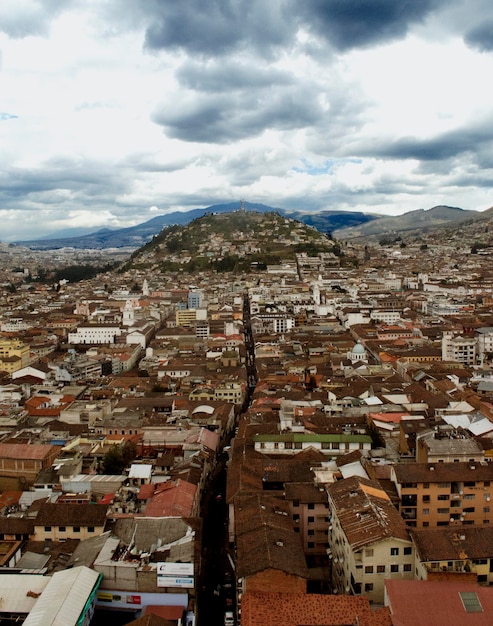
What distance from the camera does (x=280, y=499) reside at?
15312mm

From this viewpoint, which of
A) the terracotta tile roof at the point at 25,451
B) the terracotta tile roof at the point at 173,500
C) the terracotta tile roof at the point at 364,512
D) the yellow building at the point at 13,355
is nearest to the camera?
the terracotta tile roof at the point at 364,512

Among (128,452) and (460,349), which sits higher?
(128,452)

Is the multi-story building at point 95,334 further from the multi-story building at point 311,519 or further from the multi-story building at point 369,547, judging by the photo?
the multi-story building at point 369,547

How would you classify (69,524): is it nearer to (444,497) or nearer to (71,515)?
(71,515)

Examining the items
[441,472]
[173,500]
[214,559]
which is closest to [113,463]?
[173,500]

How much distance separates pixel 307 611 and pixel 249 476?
6.42m

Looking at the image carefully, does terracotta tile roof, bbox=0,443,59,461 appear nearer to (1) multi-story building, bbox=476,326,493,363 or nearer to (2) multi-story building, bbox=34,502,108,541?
(2) multi-story building, bbox=34,502,108,541

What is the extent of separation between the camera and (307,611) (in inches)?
418

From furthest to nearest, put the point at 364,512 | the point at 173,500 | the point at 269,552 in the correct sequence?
1. the point at 173,500
2. the point at 364,512
3. the point at 269,552

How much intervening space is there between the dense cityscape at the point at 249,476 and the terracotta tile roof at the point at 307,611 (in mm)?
32

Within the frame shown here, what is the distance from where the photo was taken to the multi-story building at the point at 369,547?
482 inches

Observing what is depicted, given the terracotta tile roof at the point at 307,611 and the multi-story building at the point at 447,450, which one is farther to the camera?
the multi-story building at the point at 447,450

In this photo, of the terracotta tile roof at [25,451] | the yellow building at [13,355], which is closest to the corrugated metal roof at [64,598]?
the terracotta tile roof at [25,451]

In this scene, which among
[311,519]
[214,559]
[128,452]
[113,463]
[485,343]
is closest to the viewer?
[311,519]
